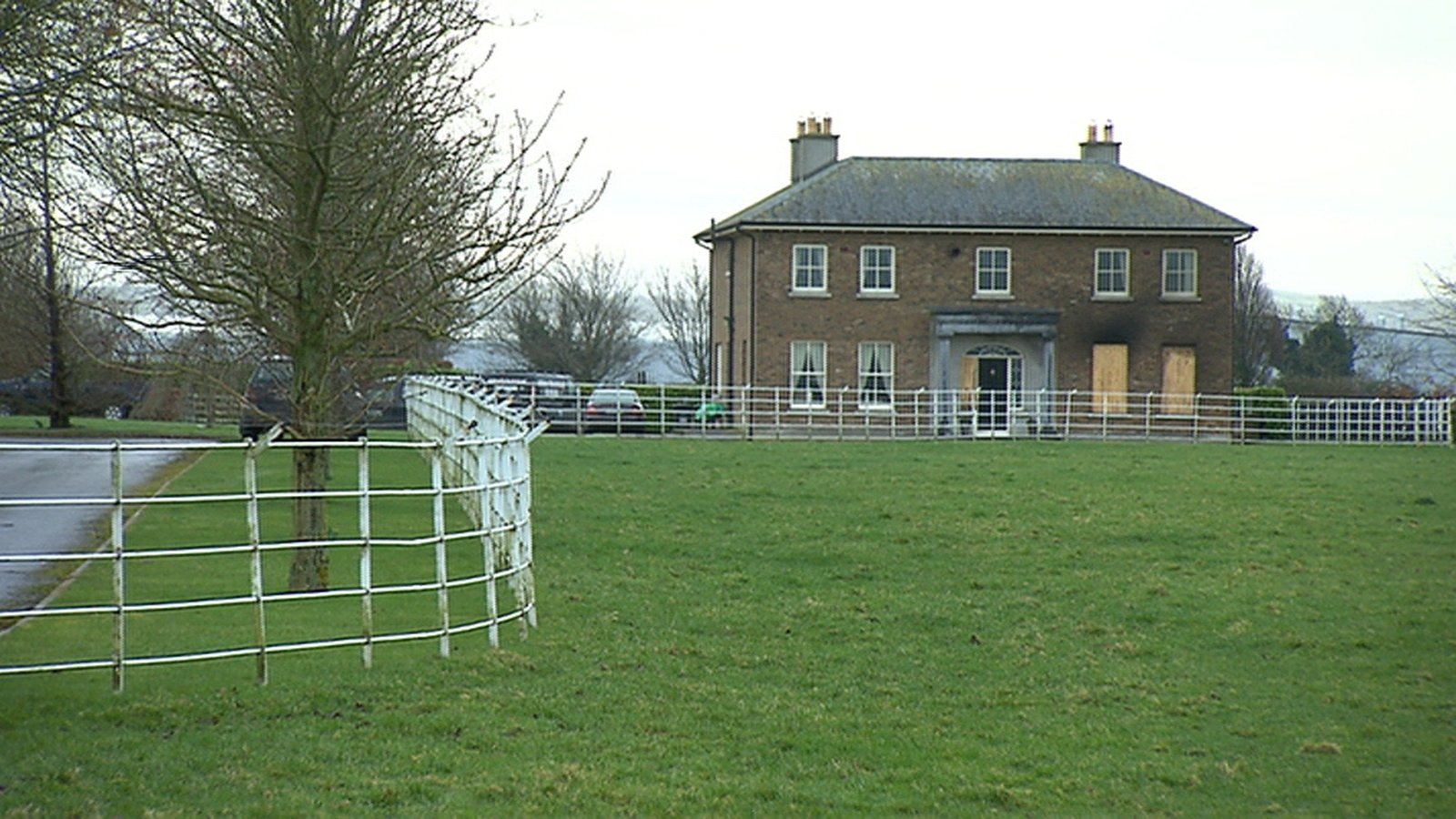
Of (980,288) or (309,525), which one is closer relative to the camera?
(309,525)

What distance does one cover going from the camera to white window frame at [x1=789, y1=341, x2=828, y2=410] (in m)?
48.1

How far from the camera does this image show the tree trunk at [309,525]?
48.8 feet

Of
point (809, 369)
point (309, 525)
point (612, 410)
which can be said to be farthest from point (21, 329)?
point (309, 525)

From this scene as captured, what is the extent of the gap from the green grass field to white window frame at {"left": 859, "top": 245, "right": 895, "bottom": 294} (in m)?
26.9

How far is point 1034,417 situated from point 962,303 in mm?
3842

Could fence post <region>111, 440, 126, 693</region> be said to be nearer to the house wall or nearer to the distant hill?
the house wall

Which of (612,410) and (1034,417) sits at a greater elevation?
(612,410)

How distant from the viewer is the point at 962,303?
49031 mm

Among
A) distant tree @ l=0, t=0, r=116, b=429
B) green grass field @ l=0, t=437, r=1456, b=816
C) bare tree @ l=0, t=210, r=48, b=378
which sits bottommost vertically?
green grass field @ l=0, t=437, r=1456, b=816

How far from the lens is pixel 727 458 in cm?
3325

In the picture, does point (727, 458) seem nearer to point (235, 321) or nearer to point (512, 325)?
point (235, 321)

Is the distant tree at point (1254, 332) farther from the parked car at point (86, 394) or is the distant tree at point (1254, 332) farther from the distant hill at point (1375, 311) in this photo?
the parked car at point (86, 394)

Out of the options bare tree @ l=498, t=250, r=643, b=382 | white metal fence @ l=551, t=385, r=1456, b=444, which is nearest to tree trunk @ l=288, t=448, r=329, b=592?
white metal fence @ l=551, t=385, r=1456, b=444

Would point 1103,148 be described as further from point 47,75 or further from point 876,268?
point 47,75
